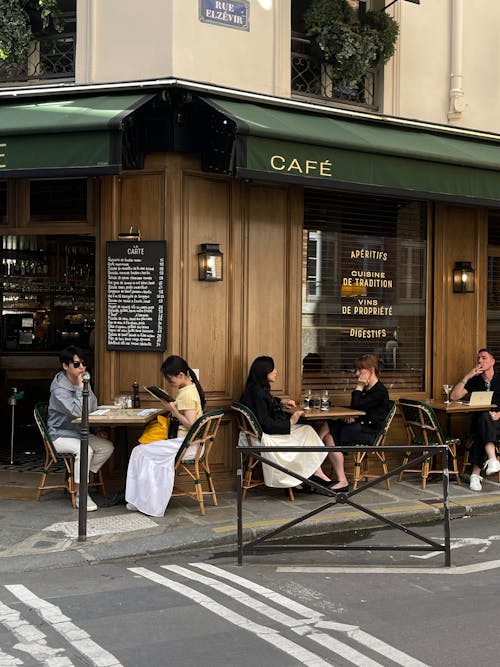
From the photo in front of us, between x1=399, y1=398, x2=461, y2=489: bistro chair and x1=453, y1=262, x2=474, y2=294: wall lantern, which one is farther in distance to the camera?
x1=453, y1=262, x2=474, y2=294: wall lantern

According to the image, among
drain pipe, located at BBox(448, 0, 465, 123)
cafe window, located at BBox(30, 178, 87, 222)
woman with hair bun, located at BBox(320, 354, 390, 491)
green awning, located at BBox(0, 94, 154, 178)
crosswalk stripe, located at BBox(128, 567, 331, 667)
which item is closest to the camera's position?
crosswalk stripe, located at BBox(128, 567, 331, 667)

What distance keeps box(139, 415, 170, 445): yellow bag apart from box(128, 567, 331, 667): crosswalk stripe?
189 cm

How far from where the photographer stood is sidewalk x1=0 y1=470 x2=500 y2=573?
255 inches

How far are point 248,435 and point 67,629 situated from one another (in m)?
3.86

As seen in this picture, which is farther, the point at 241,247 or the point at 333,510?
the point at 241,247

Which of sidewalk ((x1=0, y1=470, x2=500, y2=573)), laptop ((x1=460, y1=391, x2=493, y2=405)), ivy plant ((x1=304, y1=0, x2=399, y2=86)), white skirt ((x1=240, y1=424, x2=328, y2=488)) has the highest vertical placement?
ivy plant ((x1=304, y1=0, x2=399, y2=86))

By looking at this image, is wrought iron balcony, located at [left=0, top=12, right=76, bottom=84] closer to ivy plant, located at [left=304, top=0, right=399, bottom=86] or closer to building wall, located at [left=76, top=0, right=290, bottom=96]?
building wall, located at [left=76, top=0, right=290, bottom=96]

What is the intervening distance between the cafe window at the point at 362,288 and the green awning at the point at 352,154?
93 cm

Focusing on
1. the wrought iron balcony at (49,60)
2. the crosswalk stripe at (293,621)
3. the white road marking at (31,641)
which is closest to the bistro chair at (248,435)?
the crosswalk stripe at (293,621)

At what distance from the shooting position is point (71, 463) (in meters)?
7.88

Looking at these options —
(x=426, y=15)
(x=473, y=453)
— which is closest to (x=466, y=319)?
(x=473, y=453)

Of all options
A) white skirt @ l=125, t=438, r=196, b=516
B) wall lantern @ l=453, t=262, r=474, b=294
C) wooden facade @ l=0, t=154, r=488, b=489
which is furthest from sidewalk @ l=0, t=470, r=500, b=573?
wall lantern @ l=453, t=262, r=474, b=294

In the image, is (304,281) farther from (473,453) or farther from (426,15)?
(426,15)

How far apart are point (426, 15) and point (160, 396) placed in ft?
20.9
